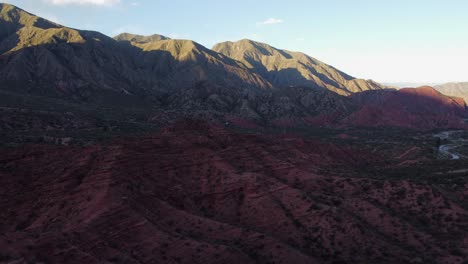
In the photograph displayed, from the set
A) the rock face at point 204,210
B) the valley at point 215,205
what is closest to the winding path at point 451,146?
the valley at point 215,205

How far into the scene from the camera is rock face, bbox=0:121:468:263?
100ft

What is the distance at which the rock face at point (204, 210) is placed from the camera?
100 ft

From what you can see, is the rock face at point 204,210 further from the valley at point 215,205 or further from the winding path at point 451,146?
the winding path at point 451,146

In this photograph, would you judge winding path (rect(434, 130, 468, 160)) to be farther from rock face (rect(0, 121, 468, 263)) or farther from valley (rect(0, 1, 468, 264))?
rock face (rect(0, 121, 468, 263))

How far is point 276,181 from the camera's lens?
4619 cm

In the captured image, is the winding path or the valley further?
the winding path

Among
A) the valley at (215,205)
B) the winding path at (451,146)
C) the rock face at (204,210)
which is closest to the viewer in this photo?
the rock face at (204,210)

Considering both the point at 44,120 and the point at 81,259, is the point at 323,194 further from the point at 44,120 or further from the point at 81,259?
the point at 44,120

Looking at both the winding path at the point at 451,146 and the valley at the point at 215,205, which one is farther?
the winding path at the point at 451,146

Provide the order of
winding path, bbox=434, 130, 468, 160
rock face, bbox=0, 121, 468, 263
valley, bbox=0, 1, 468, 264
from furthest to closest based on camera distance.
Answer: winding path, bbox=434, 130, 468, 160, valley, bbox=0, 1, 468, 264, rock face, bbox=0, 121, 468, 263

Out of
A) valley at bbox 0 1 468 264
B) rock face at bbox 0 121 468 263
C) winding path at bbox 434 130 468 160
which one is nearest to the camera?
rock face at bbox 0 121 468 263

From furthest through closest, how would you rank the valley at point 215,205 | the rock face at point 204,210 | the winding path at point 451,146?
the winding path at point 451,146
the valley at point 215,205
the rock face at point 204,210

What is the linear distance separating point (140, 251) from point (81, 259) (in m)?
4.69

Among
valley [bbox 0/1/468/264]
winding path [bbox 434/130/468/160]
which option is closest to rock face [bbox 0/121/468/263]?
valley [bbox 0/1/468/264]
